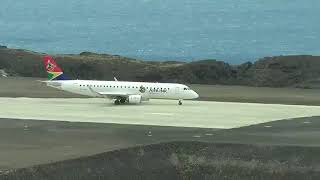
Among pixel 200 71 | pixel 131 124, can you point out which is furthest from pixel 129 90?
pixel 200 71

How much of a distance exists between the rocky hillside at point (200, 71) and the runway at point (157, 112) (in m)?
25.0

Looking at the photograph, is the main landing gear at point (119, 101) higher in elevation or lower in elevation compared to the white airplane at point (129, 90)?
lower

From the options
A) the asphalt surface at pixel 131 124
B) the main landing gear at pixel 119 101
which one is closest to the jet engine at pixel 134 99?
the main landing gear at pixel 119 101

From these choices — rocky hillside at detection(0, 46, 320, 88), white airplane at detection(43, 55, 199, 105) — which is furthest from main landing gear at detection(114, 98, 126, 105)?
rocky hillside at detection(0, 46, 320, 88)

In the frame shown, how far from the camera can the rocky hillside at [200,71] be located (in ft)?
278

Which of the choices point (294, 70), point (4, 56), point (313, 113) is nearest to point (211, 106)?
point (313, 113)

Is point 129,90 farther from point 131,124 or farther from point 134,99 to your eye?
point 131,124

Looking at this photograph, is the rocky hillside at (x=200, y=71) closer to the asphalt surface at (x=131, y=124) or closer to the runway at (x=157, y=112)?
the asphalt surface at (x=131, y=124)

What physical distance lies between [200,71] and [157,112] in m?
39.8

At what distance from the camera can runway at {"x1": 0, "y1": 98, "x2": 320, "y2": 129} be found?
4291 centimetres

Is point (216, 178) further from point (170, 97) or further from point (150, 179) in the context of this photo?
point (170, 97)

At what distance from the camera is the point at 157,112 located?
50125 mm

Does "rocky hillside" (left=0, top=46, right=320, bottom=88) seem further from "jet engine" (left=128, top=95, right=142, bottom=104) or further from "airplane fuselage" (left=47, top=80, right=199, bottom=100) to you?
"jet engine" (left=128, top=95, right=142, bottom=104)

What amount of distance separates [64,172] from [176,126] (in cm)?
2009
